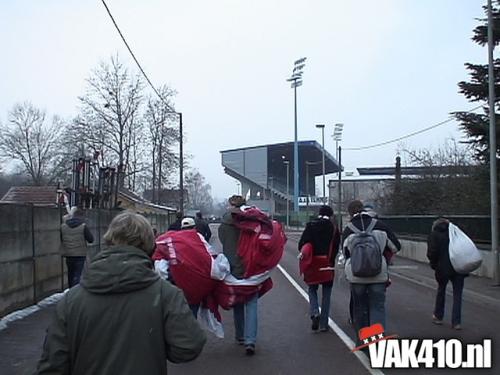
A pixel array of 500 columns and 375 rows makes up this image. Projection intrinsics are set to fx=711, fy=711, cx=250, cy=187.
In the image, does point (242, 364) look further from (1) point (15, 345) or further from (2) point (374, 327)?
(1) point (15, 345)

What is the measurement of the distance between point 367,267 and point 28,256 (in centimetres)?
711

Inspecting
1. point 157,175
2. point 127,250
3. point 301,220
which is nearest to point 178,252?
point 127,250

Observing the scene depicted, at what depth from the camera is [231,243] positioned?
9023 mm

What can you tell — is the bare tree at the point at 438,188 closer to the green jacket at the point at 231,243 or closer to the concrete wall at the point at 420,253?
the concrete wall at the point at 420,253

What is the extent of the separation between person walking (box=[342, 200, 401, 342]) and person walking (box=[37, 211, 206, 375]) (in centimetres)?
503

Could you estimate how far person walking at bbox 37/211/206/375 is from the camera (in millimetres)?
3410

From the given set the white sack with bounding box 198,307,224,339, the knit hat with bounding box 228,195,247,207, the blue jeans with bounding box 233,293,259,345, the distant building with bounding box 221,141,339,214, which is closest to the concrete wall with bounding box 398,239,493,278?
the knit hat with bounding box 228,195,247,207

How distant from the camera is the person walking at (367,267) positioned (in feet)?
27.1

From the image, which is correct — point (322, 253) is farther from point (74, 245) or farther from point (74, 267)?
point (74, 267)

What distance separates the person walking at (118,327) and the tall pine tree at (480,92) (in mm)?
19032

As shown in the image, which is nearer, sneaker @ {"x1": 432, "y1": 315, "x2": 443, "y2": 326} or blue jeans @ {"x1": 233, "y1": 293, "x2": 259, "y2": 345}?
blue jeans @ {"x1": 233, "y1": 293, "x2": 259, "y2": 345}

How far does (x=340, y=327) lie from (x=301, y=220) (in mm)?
74284

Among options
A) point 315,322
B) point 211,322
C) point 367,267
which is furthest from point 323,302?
point 367,267

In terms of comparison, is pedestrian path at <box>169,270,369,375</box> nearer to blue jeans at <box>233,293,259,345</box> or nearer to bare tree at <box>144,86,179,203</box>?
blue jeans at <box>233,293,259,345</box>
